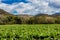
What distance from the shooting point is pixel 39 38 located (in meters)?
16.3

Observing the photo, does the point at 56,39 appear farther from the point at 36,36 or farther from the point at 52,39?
the point at 36,36

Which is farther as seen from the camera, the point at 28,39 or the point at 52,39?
the point at 52,39

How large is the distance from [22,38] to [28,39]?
2.07 ft

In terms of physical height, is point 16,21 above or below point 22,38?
below

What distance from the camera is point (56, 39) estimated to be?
51.0 feet

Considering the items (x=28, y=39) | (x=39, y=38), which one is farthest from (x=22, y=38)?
(x=39, y=38)

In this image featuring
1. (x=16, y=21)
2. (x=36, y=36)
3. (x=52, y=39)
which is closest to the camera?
(x=52, y=39)

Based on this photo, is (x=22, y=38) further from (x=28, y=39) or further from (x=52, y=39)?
(x=52, y=39)

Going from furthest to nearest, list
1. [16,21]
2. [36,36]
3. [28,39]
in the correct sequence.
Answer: [16,21]
[36,36]
[28,39]

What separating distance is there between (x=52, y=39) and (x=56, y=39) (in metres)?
0.29

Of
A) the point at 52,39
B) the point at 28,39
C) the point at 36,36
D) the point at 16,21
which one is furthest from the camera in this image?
the point at 16,21

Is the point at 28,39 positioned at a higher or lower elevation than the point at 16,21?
higher

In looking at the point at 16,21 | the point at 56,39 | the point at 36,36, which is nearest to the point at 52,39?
the point at 56,39

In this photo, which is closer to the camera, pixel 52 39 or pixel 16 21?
pixel 52 39
